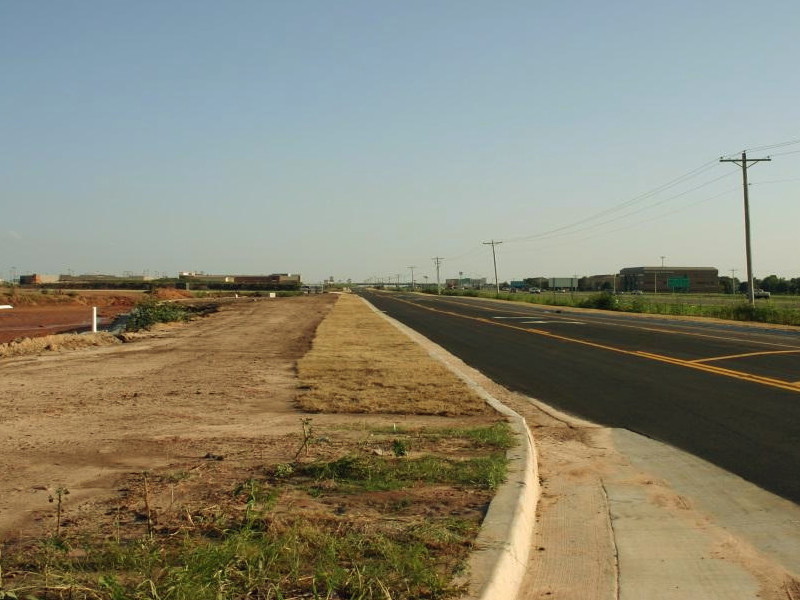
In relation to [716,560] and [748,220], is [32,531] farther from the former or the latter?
[748,220]

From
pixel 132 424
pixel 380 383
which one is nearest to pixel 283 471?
pixel 132 424

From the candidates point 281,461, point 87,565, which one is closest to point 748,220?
point 281,461

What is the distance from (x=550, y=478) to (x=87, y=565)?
4.33m

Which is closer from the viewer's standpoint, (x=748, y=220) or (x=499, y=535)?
(x=499, y=535)

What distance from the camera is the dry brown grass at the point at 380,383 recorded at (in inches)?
413

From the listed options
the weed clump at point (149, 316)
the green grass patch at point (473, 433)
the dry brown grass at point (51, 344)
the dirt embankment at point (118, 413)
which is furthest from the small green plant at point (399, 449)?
the weed clump at point (149, 316)

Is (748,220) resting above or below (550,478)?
above

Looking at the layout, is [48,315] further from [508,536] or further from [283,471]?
[508,536]

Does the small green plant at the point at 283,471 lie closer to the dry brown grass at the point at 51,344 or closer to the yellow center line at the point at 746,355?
the yellow center line at the point at 746,355

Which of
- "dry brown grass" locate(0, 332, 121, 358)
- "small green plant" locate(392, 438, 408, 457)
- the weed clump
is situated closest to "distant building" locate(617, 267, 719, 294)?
the weed clump

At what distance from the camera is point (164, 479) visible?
6145 millimetres

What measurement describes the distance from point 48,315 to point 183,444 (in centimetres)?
4694

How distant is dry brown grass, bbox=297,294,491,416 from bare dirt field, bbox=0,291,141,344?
51.9 ft

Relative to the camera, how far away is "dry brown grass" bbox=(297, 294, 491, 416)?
10.5m
